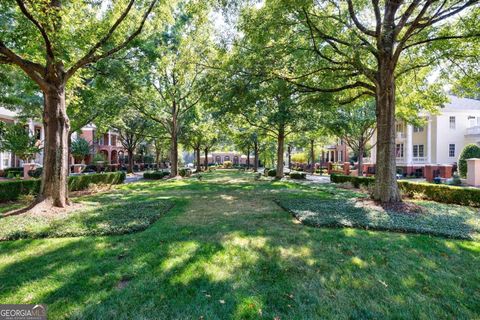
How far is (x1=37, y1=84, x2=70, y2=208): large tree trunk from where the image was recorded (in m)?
8.30

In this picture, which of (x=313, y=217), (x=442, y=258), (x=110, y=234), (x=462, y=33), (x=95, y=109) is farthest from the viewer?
(x=95, y=109)

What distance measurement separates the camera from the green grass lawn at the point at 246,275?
309 cm

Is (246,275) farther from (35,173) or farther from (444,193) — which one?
(35,173)

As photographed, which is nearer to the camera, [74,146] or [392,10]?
[392,10]

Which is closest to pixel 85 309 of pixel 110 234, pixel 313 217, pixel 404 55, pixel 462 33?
pixel 110 234

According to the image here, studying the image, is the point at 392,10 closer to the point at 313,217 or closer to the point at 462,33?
the point at 462,33

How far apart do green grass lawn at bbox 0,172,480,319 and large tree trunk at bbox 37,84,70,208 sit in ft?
10.8

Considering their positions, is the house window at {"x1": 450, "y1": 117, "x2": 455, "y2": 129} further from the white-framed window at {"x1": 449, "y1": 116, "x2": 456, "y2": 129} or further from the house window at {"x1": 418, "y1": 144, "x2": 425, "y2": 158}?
the house window at {"x1": 418, "y1": 144, "x2": 425, "y2": 158}

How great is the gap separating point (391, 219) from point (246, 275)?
5.17 m

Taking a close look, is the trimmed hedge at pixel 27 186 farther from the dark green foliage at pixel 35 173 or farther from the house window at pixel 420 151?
the house window at pixel 420 151

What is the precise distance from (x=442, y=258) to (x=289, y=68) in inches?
375

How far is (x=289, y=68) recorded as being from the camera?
11.9 m

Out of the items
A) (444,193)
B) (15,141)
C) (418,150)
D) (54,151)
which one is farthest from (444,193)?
(418,150)

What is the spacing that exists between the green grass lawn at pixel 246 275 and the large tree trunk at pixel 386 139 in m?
3.75
